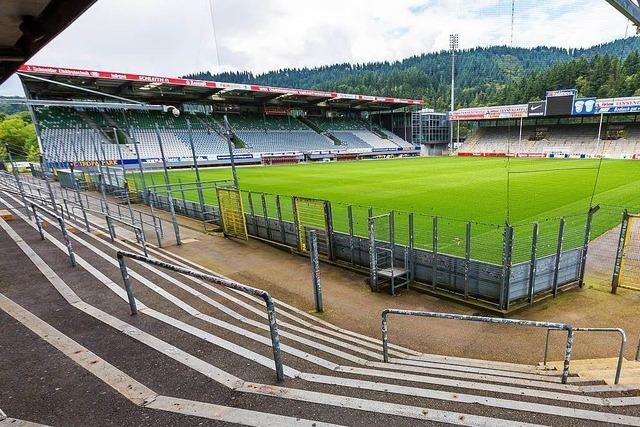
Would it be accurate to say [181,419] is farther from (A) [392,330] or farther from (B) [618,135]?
(B) [618,135]

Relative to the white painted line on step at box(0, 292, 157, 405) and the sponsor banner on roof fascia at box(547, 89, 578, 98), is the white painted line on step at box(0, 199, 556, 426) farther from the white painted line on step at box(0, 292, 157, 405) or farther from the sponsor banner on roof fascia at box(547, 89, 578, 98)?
the sponsor banner on roof fascia at box(547, 89, 578, 98)

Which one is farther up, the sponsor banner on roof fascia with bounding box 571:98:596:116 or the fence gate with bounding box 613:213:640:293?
the sponsor banner on roof fascia with bounding box 571:98:596:116

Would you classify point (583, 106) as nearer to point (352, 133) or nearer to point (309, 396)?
point (352, 133)

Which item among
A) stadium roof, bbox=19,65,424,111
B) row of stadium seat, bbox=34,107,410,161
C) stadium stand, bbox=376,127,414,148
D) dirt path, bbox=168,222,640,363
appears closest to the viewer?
dirt path, bbox=168,222,640,363

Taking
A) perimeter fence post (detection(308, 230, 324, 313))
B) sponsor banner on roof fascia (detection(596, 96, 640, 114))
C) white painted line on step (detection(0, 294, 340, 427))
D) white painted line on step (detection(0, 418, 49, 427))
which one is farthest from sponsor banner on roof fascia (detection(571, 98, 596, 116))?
white painted line on step (detection(0, 418, 49, 427))

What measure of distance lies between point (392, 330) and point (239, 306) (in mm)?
2981

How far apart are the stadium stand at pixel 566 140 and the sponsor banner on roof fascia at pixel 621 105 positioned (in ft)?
12.0

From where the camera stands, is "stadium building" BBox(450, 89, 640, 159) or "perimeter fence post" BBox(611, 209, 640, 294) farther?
"stadium building" BBox(450, 89, 640, 159)

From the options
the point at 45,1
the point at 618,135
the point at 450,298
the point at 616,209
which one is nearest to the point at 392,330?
the point at 450,298

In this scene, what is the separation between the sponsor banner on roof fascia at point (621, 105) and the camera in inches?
1721

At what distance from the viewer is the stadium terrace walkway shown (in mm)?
2738

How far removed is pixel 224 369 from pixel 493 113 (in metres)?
66.1

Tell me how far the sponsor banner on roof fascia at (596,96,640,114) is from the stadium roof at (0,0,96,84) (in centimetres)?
5525

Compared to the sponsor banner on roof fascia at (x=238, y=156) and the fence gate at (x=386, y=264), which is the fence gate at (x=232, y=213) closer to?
the fence gate at (x=386, y=264)
